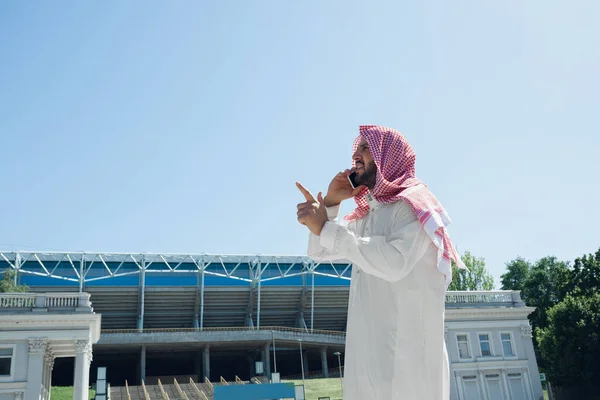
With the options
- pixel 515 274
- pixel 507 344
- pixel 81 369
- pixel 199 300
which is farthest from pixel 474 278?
pixel 81 369

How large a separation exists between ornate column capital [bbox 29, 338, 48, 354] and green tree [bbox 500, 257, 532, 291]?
43705 mm

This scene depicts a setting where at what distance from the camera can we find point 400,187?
10.3 feet

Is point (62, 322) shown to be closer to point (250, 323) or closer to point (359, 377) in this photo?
point (359, 377)

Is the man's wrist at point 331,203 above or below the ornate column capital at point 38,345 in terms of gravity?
below

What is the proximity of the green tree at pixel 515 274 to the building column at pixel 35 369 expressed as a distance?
1727 inches

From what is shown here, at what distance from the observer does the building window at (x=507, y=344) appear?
124ft

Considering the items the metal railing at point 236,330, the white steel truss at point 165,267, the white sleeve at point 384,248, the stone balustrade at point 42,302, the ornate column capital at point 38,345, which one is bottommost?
the white sleeve at point 384,248

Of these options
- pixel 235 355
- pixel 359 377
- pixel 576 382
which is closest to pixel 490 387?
pixel 576 382

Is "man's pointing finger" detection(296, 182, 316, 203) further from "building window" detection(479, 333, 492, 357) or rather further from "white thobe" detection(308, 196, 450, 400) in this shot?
"building window" detection(479, 333, 492, 357)

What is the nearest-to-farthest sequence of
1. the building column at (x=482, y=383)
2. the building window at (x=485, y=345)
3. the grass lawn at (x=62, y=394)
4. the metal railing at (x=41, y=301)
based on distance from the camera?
the metal railing at (x=41, y=301) → the grass lawn at (x=62, y=394) → the building column at (x=482, y=383) → the building window at (x=485, y=345)

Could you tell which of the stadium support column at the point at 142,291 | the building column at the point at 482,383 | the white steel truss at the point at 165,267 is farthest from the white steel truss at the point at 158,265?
the building column at the point at 482,383

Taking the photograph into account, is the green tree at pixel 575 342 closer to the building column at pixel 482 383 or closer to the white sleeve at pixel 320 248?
the building column at pixel 482 383

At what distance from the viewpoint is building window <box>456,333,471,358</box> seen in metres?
37.1

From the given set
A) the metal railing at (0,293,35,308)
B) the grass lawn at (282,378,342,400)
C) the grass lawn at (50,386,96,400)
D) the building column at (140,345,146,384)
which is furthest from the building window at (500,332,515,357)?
the building column at (140,345,146,384)
